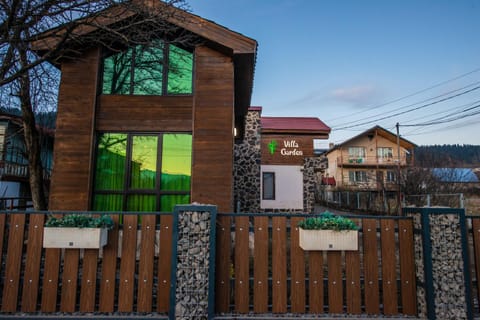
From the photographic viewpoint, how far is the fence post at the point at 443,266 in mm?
3121

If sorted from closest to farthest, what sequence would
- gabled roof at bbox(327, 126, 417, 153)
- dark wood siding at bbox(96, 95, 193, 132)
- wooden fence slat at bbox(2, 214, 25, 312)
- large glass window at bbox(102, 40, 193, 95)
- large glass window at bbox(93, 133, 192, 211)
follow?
1. wooden fence slat at bbox(2, 214, 25, 312)
2. large glass window at bbox(93, 133, 192, 211)
3. dark wood siding at bbox(96, 95, 193, 132)
4. large glass window at bbox(102, 40, 193, 95)
5. gabled roof at bbox(327, 126, 417, 153)

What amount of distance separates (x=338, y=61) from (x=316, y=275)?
1334 centimetres

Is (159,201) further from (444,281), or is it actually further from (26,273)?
(444,281)

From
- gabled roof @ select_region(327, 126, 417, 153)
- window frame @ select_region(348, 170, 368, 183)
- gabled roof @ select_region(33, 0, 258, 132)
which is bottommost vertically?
window frame @ select_region(348, 170, 368, 183)

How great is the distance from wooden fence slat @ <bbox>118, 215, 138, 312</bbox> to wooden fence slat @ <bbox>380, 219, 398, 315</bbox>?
311cm

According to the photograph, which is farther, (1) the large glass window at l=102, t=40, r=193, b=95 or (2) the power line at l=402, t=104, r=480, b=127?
(2) the power line at l=402, t=104, r=480, b=127

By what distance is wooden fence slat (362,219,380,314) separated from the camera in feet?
10.6

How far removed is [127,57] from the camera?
5.95 m

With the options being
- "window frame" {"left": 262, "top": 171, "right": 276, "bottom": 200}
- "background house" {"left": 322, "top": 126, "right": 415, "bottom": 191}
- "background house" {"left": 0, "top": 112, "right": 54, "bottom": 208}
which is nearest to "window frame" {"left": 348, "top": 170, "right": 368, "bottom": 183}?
"background house" {"left": 322, "top": 126, "right": 415, "bottom": 191}

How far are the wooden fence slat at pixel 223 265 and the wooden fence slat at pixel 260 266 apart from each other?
328mm

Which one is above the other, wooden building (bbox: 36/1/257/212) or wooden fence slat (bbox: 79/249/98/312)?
wooden building (bbox: 36/1/257/212)

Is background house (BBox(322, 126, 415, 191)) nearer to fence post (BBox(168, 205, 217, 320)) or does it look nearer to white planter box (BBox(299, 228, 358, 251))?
white planter box (BBox(299, 228, 358, 251))

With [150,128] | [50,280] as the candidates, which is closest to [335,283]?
[50,280]

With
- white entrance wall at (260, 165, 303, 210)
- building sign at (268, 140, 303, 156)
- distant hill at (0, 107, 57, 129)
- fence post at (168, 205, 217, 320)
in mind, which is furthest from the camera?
building sign at (268, 140, 303, 156)
